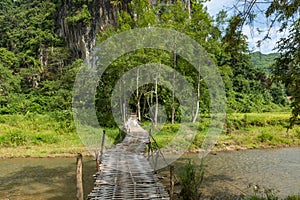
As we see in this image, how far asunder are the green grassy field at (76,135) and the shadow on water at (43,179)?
1.55 meters

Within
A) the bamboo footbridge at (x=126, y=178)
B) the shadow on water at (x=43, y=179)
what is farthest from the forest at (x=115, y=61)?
the shadow on water at (x=43, y=179)

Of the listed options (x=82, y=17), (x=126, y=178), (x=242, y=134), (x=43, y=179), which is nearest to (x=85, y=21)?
(x=82, y=17)

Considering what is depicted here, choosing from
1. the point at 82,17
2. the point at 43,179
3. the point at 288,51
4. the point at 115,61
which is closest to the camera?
the point at 288,51

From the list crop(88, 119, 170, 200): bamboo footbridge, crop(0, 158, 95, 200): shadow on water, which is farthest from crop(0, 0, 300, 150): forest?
crop(0, 158, 95, 200): shadow on water

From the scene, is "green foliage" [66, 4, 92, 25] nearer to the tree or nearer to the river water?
the river water

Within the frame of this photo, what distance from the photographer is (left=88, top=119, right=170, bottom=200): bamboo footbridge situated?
5102 mm

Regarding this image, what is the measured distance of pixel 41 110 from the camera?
72.7 ft

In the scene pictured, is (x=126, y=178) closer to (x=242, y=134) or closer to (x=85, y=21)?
(x=242, y=134)

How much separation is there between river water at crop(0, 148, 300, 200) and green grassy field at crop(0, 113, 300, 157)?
1157 mm

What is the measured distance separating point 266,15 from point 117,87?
12.9 m

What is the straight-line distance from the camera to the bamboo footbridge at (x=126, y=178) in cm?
510

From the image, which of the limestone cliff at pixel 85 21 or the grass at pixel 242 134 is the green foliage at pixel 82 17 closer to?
the limestone cliff at pixel 85 21

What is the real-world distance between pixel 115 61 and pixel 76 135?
4.50m

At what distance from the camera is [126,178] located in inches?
235
